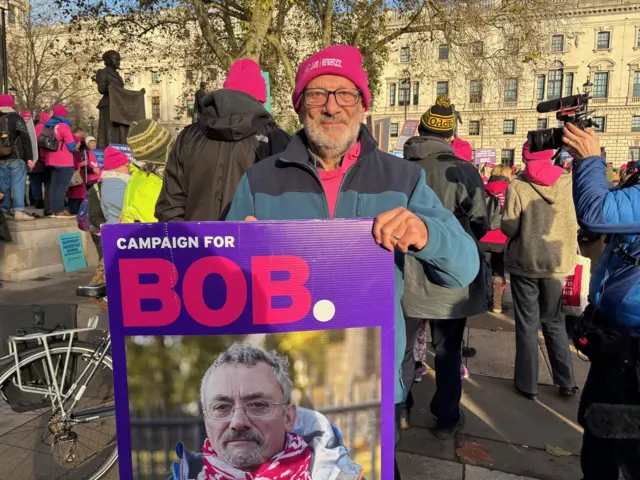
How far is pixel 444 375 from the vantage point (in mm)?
3482

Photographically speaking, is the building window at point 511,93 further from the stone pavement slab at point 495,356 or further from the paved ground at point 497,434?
the paved ground at point 497,434

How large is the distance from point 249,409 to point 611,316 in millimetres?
1709

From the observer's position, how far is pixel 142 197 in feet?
11.4

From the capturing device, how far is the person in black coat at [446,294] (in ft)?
10.8

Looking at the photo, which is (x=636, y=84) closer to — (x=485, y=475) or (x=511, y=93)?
(x=511, y=93)

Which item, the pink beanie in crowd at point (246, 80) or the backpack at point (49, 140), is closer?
the pink beanie in crowd at point (246, 80)

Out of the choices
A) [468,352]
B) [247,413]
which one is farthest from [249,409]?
[468,352]

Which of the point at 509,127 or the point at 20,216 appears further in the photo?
the point at 509,127

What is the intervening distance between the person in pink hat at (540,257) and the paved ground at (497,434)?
255mm

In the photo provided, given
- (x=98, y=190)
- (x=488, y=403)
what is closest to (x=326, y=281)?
(x=488, y=403)

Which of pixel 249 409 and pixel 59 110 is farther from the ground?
pixel 59 110

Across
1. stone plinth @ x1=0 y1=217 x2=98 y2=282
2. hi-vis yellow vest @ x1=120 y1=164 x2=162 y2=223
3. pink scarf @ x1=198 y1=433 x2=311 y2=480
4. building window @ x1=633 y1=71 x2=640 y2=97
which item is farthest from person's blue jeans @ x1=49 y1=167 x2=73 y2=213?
building window @ x1=633 y1=71 x2=640 y2=97

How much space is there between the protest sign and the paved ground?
5185mm

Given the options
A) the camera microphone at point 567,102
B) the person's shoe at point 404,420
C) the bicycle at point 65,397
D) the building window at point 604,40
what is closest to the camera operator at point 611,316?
the camera microphone at point 567,102
